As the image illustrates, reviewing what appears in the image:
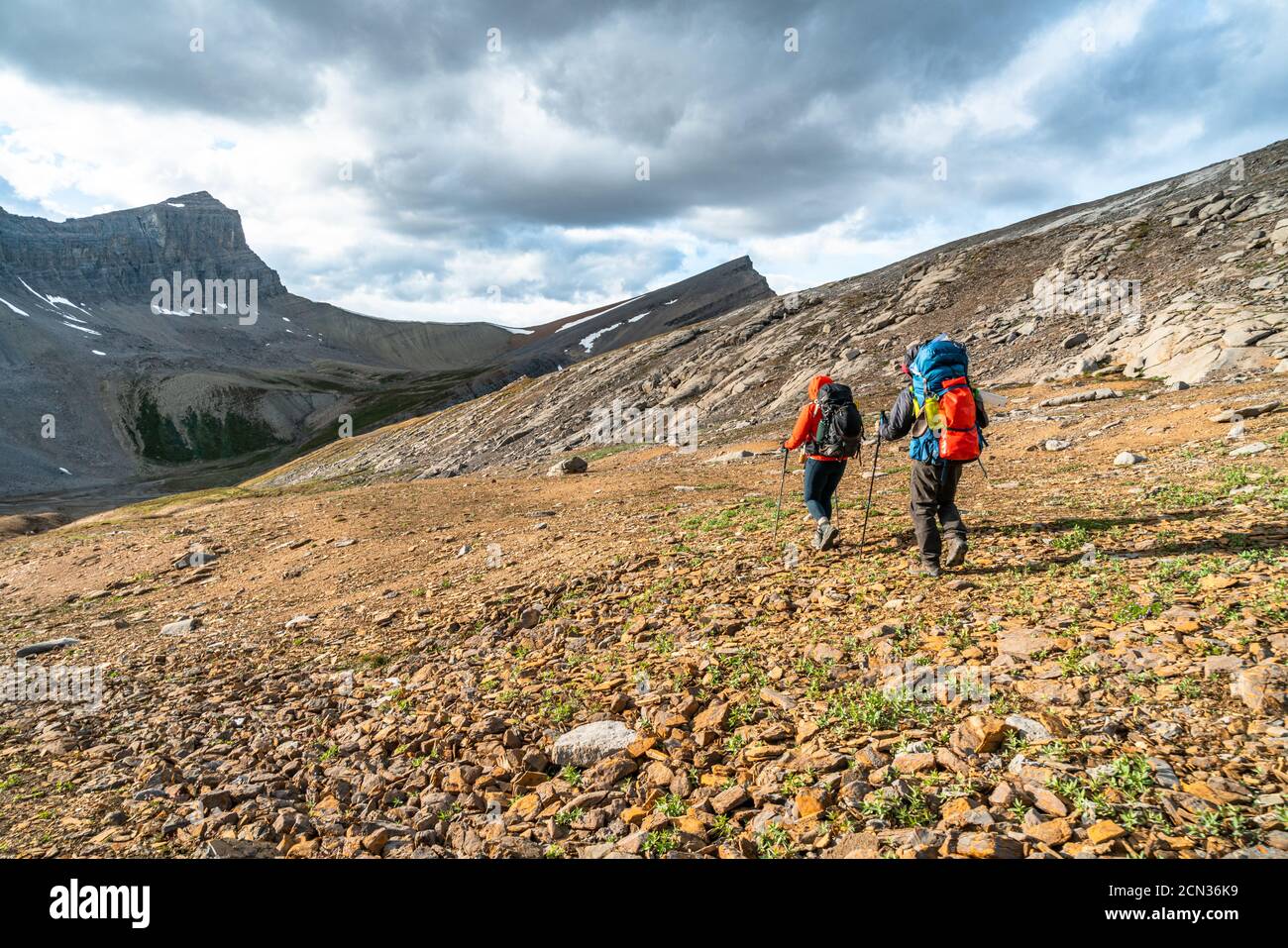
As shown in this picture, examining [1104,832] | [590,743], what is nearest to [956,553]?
[1104,832]

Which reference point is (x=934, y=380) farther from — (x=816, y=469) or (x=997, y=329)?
(x=997, y=329)

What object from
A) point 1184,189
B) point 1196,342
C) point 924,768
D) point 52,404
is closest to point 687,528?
point 924,768

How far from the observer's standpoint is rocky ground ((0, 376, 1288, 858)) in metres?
4.25

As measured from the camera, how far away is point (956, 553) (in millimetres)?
8438

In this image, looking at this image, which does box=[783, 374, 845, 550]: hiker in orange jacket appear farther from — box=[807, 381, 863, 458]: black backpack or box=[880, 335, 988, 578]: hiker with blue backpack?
box=[880, 335, 988, 578]: hiker with blue backpack

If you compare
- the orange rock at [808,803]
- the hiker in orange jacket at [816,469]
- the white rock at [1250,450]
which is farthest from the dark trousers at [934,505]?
the white rock at [1250,450]

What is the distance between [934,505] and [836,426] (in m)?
2.27

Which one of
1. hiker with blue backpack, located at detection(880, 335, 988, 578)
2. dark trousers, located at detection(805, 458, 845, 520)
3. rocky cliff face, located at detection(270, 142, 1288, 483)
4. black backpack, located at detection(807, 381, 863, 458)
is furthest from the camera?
rocky cliff face, located at detection(270, 142, 1288, 483)

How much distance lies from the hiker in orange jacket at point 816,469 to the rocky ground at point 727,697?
73 centimetres

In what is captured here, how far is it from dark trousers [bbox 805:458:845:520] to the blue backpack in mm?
2018

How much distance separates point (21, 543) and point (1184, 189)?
8157 centimetres

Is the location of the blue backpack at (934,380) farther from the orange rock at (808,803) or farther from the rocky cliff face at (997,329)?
the rocky cliff face at (997,329)

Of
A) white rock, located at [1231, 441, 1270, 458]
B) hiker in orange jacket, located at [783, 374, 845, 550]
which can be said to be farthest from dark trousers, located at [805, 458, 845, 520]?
white rock, located at [1231, 441, 1270, 458]
